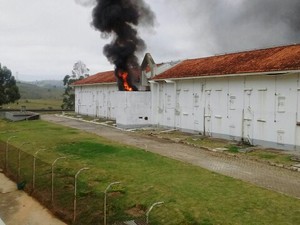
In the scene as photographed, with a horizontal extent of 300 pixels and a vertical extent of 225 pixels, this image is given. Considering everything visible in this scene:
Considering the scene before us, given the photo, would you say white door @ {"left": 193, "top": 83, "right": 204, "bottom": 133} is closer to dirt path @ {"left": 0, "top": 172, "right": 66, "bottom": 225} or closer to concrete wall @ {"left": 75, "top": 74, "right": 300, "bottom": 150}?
concrete wall @ {"left": 75, "top": 74, "right": 300, "bottom": 150}

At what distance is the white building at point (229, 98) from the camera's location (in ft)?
67.3

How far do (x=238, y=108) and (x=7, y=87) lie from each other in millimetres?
46582

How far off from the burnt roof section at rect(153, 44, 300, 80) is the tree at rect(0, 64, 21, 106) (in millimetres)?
35987

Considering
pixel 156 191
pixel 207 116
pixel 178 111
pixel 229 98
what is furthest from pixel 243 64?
pixel 156 191

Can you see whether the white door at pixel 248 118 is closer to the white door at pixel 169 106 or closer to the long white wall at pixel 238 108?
the long white wall at pixel 238 108

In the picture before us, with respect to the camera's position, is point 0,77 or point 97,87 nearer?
point 97,87

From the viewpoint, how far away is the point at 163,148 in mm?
22203

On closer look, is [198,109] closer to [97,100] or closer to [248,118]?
[248,118]

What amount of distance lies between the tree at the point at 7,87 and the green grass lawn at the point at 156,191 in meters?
42.5

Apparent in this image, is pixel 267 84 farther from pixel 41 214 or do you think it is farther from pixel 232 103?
pixel 41 214

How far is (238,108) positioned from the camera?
23672 millimetres

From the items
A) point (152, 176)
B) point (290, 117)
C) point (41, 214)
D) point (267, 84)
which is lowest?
point (41, 214)

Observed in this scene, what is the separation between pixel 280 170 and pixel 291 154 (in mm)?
3067

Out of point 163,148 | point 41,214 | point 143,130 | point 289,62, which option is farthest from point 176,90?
point 41,214
